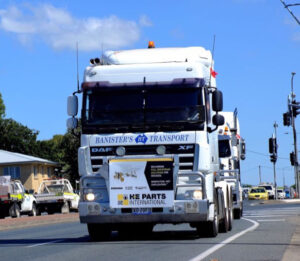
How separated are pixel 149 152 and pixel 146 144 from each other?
7.1 inches

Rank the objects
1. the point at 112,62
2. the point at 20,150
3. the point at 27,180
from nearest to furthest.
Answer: the point at 112,62, the point at 27,180, the point at 20,150

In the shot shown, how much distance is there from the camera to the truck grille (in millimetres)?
16406

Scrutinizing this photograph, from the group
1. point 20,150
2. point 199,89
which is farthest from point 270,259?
point 20,150

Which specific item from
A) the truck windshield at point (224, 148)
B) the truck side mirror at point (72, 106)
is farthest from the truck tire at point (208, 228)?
the truck windshield at point (224, 148)

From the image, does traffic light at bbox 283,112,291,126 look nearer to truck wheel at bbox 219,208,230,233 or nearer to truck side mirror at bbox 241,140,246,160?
truck side mirror at bbox 241,140,246,160

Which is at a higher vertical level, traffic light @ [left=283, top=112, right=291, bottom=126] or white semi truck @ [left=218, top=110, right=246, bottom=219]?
traffic light @ [left=283, top=112, right=291, bottom=126]

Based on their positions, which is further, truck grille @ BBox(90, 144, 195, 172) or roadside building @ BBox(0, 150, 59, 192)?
roadside building @ BBox(0, 150, 59, 192)

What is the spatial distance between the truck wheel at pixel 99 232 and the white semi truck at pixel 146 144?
29.1 inches

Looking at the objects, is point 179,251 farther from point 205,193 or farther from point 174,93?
point 174,93

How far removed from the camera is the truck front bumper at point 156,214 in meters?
16.4

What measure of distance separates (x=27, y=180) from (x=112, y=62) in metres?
62.3

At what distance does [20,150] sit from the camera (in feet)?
305

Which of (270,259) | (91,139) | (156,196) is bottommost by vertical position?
(270,259)

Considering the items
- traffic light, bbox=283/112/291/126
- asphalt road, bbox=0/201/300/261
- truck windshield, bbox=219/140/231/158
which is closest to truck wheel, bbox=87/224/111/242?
asphalt road, bbox=0/201/300/261
